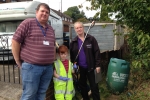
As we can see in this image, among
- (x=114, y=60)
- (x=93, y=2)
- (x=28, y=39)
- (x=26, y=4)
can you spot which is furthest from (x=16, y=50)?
(x=26, y=4)

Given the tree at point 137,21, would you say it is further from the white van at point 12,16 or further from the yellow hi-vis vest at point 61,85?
the white van at point 12,16

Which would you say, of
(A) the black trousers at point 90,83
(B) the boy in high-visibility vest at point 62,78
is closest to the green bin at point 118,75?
(A) the black trousers at point 90,83

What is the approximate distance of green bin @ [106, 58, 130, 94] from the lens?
15.4 ft

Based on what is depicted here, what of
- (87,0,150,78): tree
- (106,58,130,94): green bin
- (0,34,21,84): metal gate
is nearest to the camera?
(87,0,150,78): tree

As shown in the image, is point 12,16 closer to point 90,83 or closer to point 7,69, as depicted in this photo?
point 7,69

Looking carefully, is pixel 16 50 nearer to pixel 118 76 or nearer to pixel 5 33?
pixel 118 76

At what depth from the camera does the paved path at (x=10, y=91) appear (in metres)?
3.58

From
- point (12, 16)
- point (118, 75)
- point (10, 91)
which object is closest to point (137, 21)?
point (118, 75)

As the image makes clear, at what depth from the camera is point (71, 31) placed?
390 inches

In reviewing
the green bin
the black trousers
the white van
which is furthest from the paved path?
the white van

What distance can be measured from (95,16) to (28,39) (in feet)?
12.7

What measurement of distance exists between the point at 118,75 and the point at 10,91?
8.56 feet

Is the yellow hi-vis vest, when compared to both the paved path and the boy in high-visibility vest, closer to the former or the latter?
the boy in high-visibility vest

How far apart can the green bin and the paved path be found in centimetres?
233
